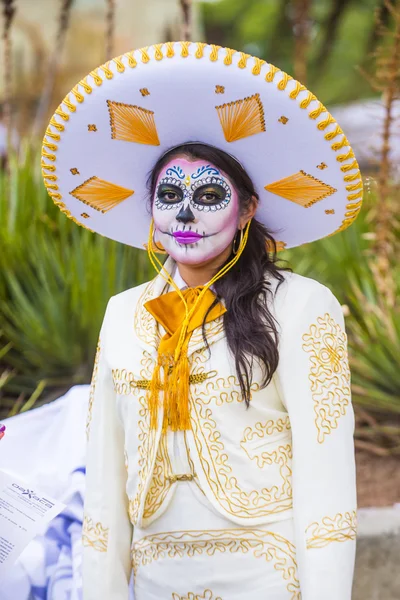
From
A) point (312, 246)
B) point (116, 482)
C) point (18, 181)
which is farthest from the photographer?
point (312, 246)

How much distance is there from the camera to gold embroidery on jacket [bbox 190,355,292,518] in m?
2.27

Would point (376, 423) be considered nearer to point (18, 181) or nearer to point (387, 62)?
point (387, 62)

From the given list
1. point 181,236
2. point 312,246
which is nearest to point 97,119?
point 181,236

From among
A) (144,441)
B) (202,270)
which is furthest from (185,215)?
(144,441)

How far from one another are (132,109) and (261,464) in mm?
949

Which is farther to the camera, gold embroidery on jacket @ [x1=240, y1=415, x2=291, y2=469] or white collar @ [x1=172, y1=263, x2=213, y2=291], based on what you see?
white collar @ [x1=172, y1=263, x2=213, y2=291]

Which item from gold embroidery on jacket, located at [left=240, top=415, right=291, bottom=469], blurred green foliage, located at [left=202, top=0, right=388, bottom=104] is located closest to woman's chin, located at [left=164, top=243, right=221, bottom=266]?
gold embroidery on jacket, located at [left=240, top=415, right=291, bottom=469]

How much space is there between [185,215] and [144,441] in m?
0.59

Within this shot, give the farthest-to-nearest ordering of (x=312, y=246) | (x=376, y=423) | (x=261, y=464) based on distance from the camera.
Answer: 1. (x=312, y=246)
2. (x=376, y=423)
3. (x=261, y=464)

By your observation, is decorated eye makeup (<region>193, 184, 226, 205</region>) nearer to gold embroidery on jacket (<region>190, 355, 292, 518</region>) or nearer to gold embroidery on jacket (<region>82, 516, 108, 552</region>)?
gold embroidery on jacket (<region>190, 355, 292, 518</region>)

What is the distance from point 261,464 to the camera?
7.52ft

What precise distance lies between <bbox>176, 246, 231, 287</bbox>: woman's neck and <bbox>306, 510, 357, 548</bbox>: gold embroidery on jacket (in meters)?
0.70

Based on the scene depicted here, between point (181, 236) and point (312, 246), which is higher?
point (181, 236)

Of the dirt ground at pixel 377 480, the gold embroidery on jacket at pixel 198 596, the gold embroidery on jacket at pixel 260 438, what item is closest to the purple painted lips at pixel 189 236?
the gold embroidery on jacket at pixel 260 438
